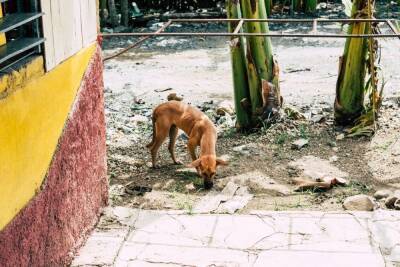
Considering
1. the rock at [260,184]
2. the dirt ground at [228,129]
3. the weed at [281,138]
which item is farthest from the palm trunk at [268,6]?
the rock at [260,184]

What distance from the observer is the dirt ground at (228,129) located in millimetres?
7020

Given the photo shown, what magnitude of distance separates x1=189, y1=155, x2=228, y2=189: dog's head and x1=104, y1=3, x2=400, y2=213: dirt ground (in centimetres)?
12

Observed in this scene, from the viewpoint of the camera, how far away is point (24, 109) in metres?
3.86

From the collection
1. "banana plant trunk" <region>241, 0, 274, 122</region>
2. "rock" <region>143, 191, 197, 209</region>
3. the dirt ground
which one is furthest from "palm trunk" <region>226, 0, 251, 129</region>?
"rock" <region>143, 191, 197, 209</region>

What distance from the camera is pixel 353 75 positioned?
28.7 ft

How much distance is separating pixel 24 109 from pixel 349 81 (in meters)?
5.82

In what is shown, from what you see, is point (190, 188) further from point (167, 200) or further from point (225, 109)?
point (225, 109)

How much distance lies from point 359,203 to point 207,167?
5.99ft

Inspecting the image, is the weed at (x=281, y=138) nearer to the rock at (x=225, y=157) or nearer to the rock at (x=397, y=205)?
the rock at (x=225, y=157)

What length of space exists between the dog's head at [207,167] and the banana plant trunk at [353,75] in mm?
2391

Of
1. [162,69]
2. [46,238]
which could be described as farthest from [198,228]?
[162,69]

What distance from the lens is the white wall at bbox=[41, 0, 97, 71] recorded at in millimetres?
4262

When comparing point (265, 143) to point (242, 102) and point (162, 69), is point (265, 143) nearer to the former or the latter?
point (242, 102)

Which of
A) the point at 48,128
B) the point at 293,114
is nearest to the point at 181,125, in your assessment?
the point at 293,114
